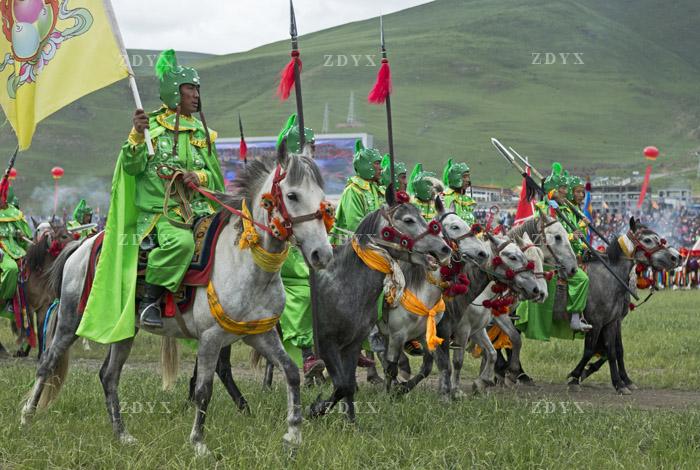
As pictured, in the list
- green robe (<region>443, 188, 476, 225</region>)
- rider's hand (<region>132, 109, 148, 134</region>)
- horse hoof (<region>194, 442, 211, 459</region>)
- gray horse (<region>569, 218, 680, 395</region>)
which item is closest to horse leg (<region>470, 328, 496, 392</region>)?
gray horse (<region>569, 218, 680, 395</region>)

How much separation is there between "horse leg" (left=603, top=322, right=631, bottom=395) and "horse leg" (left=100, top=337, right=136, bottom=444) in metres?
6.52

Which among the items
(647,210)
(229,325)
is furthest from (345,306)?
(647,210)

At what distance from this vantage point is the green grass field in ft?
21.8

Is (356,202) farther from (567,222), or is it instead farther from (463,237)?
(567,222)

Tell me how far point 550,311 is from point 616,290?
0.89m

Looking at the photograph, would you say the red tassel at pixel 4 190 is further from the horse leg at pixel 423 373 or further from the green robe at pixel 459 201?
the horse leg at pixel 423 373

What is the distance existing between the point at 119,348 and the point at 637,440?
4153 millimetres

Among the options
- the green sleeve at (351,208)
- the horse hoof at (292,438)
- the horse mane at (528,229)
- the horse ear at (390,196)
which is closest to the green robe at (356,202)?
the green sleeve at (351,208)

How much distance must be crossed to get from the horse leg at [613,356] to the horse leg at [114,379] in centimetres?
652

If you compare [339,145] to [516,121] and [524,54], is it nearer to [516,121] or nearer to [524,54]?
[516,121]

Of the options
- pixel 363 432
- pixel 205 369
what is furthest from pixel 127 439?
pixel 363 432

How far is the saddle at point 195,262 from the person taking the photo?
734cm

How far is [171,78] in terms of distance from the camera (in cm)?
792

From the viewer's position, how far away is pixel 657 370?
13570 mm
